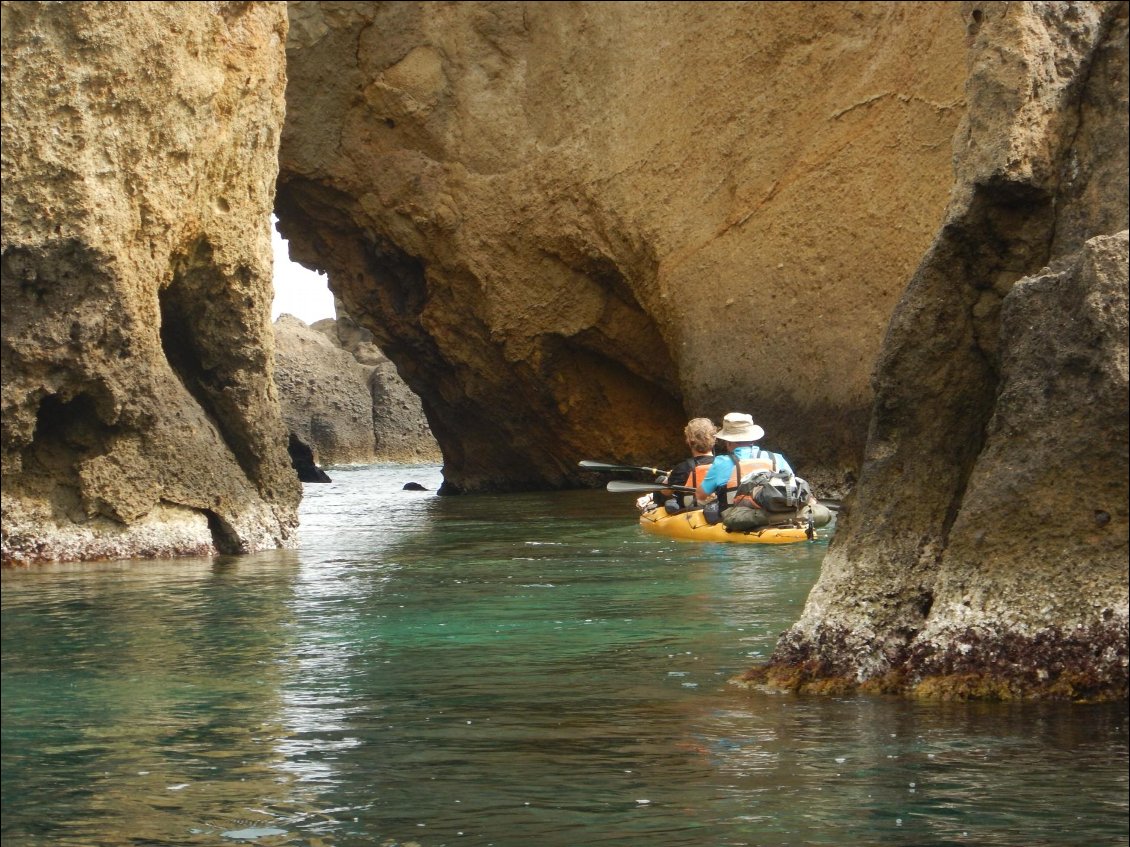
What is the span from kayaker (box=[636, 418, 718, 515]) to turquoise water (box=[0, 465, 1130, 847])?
6.36 m

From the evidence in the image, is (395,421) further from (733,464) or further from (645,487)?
(733,464)

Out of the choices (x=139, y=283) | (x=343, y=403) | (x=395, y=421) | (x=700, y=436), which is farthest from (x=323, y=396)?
(x=139, y=283)

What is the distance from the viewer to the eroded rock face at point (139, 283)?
45.8 ft

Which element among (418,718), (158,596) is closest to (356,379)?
(158,596)

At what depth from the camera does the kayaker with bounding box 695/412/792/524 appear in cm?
1636

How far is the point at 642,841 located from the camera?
5.31 metres

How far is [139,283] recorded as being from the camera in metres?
15.1

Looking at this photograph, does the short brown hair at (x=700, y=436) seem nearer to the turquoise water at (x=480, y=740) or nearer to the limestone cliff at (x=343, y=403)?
the turquoise water at (x=480, y=740)

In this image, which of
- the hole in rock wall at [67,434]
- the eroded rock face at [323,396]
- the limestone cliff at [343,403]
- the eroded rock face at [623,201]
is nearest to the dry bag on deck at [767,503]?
the hole in rock wall at [67,434]

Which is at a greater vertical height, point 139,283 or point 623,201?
point 623,201

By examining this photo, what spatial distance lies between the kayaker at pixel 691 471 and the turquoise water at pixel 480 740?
6.36 metres

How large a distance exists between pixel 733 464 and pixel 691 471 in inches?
55.5

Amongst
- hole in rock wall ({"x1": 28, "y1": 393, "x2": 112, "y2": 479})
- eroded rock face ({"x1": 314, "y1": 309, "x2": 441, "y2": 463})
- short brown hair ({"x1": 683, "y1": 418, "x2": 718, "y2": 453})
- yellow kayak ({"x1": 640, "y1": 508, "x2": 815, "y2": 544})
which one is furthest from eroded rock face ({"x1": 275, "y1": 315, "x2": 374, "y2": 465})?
hole in rock wall ({"x1": 28, "y1": 393, "x2": 112, "y2": 479})

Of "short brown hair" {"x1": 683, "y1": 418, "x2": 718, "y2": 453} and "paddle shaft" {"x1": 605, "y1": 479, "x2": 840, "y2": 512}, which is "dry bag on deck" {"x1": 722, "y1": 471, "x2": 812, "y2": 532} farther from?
"short brown hair" {"x1": 683, "y1": 418, "x2": 718, "y2": 453}
